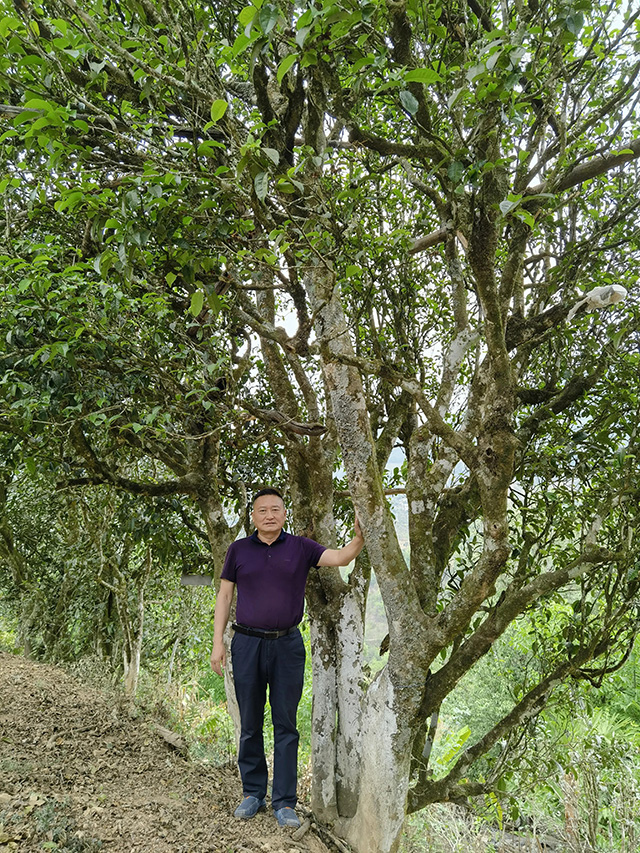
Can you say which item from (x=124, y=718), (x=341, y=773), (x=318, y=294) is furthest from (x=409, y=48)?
(x=124, y=718)

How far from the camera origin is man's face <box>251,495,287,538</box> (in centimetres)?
381

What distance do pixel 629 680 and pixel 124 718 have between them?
1705cm

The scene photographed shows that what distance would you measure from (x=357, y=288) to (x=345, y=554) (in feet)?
6.30

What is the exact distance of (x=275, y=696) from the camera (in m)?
3.66

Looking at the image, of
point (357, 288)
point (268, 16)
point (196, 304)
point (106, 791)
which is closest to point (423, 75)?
point (268, 16)

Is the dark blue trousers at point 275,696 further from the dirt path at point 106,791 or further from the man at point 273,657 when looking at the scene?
the dirt path at point 106,791

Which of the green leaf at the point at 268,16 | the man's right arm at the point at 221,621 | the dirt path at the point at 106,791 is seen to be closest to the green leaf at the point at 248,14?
the green leaf at the point at 268,16

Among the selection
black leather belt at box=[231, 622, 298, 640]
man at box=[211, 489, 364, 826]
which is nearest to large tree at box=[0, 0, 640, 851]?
man at box=[211, 489, 364, 826]

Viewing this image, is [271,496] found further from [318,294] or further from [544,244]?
[544,244]

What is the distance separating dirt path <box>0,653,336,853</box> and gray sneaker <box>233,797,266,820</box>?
0.05 m

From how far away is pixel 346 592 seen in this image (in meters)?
4.20

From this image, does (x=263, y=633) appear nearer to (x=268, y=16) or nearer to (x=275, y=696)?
(x=275, y=696)

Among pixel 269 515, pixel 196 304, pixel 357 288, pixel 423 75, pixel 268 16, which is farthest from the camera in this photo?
pixel 357 288

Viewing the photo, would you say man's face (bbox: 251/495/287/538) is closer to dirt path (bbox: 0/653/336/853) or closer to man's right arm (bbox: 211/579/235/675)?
man's right arm (bbox: 211/579/235/675)
